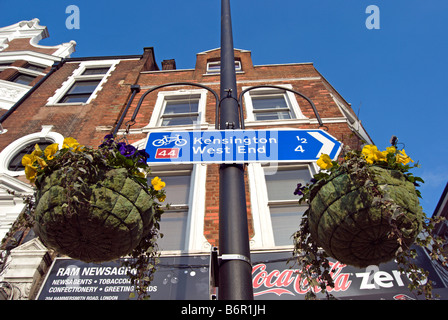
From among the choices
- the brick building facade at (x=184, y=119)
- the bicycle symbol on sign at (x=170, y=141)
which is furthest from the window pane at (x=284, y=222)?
the bicycle symbol on sign at (x=170, y=141)

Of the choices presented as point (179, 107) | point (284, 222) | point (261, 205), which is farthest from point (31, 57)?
point (284, 222)

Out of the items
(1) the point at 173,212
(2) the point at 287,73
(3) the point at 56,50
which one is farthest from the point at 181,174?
(3) the point at 56,50

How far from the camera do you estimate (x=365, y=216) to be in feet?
6.11

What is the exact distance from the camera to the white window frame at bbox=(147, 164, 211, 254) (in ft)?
16.7

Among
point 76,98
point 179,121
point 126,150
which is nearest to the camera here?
point 126,150

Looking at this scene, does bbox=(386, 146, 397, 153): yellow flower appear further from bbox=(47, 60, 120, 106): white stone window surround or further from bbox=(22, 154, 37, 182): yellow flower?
bbox=(47, 60, 120, 106): white stone window surround

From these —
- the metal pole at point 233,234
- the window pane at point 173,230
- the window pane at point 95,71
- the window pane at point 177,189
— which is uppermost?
the window pane at point 95,71

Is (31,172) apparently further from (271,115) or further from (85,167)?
(271,115)

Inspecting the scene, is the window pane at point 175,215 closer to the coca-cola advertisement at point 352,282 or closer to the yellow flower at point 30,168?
the coca-cola advertisement at point 352,282

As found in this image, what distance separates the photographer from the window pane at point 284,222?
214 inches

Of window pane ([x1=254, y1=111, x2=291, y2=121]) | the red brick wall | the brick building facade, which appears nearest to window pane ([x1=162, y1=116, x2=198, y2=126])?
the brick building facade

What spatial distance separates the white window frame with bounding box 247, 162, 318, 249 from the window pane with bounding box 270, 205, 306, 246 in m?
0.08

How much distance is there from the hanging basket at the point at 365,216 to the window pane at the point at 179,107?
26.3 ft

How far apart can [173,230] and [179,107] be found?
540 centimetres
